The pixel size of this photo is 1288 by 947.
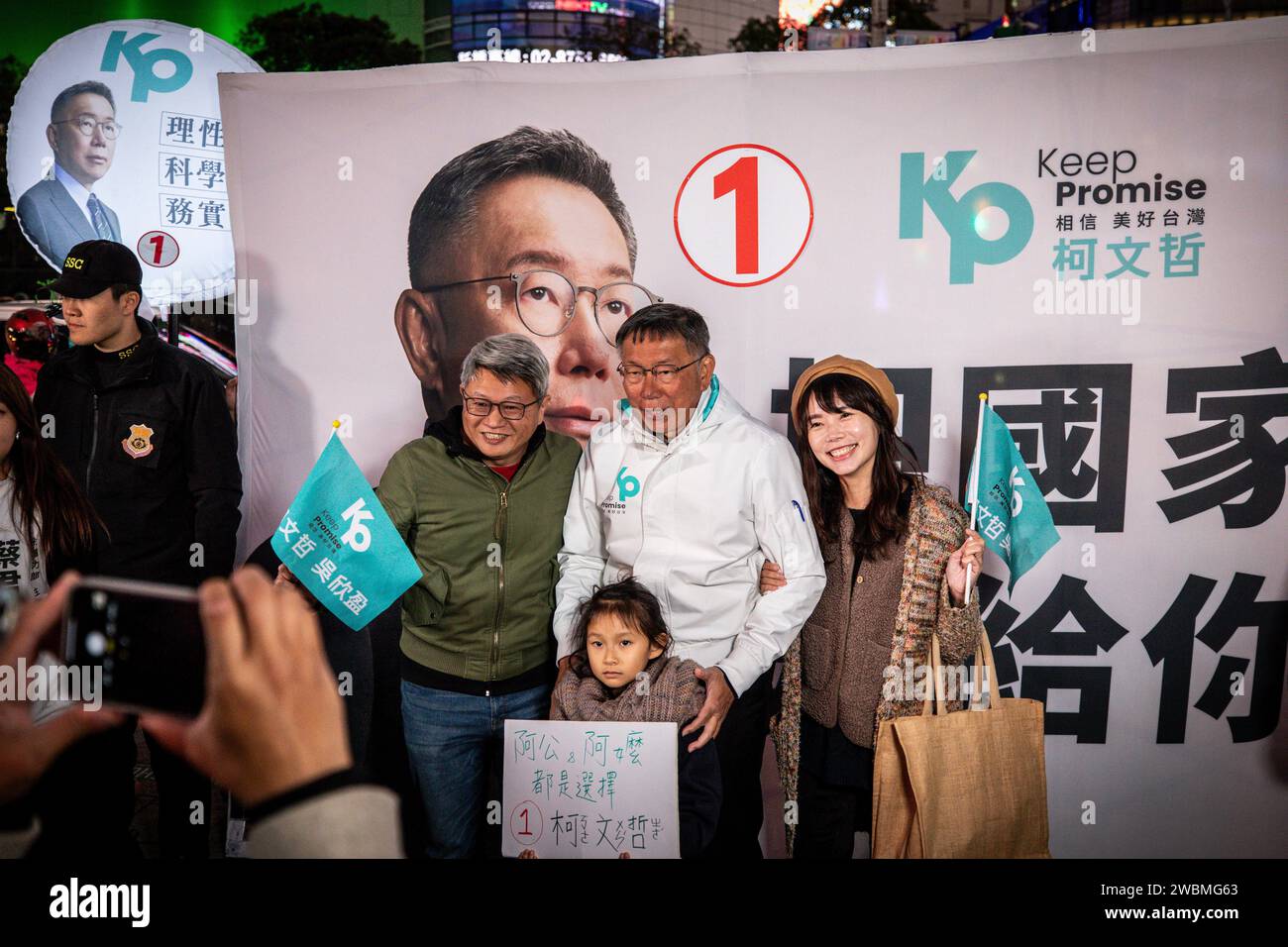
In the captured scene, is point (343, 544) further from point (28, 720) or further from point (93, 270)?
point (93, 270)

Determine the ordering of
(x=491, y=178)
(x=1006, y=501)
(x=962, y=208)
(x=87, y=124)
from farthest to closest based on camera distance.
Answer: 1. (x=87, y=124)
2. (x=491, y=178)
3. (x=962, y=208)
4. (x=1006, y=501)

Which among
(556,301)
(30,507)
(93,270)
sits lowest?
(30,507)

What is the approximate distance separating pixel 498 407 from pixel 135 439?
1.31 meters

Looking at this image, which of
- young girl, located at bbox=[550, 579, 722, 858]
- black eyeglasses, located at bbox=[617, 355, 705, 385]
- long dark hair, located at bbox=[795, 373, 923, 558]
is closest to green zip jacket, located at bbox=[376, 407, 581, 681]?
young girl, located at bbox=[550, 579, 722, 858]

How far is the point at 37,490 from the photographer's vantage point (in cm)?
289

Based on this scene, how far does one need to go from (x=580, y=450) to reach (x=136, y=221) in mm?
1993

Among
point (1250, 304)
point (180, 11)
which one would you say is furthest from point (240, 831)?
point (1250, 304)

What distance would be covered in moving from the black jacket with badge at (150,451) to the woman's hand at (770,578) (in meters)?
1.90

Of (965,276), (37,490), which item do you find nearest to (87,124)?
(37,490)

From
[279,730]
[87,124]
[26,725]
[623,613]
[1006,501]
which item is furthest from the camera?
[87,124]

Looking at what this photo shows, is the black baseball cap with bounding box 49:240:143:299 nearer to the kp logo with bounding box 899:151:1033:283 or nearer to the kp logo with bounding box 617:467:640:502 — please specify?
the kp logo with bounding box 617:467:640:502

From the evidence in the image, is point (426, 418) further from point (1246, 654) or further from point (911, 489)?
point (1246, 654)

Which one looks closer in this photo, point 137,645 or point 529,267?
point 137,645

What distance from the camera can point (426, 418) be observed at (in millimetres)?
3385
